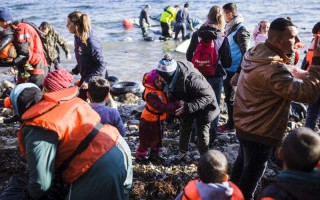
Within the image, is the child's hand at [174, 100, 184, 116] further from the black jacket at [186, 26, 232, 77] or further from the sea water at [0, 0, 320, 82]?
the sea water at [0, 0, 320, 82]

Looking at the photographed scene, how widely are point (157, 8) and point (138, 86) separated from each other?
26976 mm

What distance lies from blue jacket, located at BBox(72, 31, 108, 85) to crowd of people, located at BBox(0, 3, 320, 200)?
0.02 metres

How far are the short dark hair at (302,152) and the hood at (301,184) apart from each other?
0.06 metres

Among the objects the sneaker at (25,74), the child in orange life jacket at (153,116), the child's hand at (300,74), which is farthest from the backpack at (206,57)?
the sneaker at (25,74)

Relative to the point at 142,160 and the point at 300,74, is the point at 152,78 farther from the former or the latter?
the point at 300,74

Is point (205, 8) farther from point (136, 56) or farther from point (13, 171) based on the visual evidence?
point (13, 171)

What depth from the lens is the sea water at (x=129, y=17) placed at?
48.9 feet

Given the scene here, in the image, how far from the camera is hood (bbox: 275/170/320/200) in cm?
214

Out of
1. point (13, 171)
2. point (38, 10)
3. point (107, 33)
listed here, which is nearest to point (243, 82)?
point (13, 171)

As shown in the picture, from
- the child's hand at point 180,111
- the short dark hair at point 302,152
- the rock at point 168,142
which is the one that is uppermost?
the short dark hair at point 302,152

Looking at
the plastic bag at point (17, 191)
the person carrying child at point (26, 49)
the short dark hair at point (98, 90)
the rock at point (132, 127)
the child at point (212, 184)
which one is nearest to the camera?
the child at point (212, 184)

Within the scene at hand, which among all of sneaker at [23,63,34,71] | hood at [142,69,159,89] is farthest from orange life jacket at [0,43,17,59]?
hood at [142,69,159,89]

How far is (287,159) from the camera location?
7.62ft

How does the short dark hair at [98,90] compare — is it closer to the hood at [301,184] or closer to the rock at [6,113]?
the hood at [301,184]
